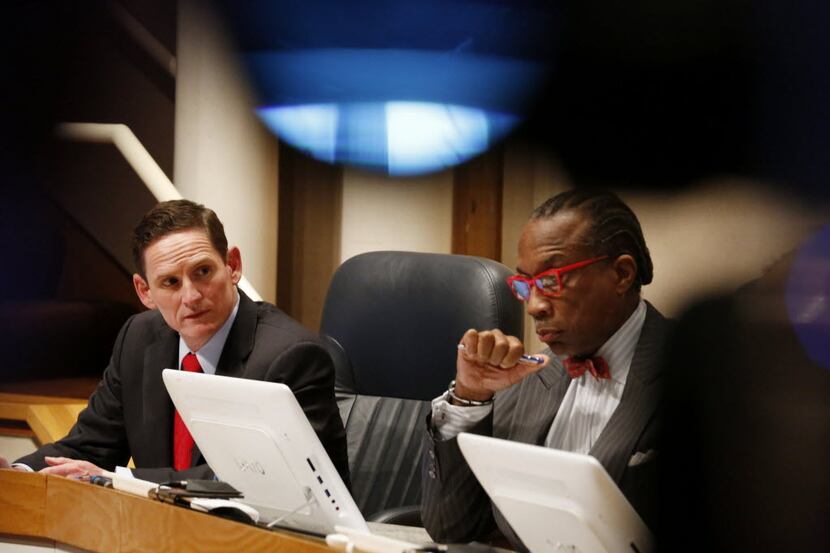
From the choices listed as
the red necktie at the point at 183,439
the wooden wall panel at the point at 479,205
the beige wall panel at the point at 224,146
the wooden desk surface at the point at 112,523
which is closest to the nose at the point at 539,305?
the wooden desk surface at the point at 112,523

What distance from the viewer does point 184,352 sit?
243 cm

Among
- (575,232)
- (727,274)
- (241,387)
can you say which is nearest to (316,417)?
(241,387)

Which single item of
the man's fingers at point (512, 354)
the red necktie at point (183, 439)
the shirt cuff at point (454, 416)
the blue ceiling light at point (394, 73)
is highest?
the blue ceiling light at point (394, 73)

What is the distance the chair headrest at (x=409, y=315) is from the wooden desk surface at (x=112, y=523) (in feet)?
2.76

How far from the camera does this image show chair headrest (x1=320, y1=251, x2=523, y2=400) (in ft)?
7.86

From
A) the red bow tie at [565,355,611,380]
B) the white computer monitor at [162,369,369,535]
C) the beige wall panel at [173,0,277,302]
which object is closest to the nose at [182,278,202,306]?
the white computer monitor at [162,369,369,535]

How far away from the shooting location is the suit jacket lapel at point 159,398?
2391mm

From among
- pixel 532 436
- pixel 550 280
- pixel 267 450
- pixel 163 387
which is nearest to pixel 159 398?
pixel 163 387

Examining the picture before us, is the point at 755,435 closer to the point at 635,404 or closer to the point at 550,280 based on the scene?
the point at 635,404

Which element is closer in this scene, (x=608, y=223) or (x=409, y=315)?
(x=608, y=223)

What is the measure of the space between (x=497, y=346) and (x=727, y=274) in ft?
1.33

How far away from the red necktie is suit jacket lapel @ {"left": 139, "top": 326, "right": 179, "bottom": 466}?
0.04 ft

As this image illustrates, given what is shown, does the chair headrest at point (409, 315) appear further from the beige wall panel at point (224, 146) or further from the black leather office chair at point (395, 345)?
the beige wall panel at point (224, 146)

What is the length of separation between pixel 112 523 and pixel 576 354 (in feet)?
2.62
